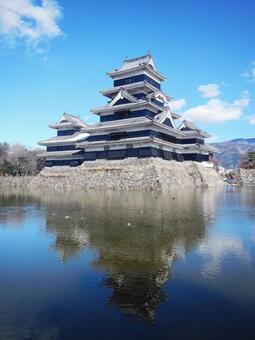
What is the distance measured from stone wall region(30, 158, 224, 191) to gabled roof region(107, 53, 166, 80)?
15.1 metres

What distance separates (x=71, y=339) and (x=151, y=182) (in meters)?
37.4

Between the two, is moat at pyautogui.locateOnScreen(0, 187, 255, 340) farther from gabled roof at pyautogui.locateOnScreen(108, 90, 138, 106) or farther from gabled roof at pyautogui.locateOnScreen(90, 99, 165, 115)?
gabled roof at pyautogui.locateOnScreen(108, 90, 138, 106)

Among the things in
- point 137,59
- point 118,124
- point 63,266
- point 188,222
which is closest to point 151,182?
point 118,124

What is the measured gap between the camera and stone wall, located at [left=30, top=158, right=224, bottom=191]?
4275cm

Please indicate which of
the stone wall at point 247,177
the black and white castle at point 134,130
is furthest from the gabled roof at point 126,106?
the stone wall at point 247,177

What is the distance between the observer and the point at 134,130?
46.7 meters

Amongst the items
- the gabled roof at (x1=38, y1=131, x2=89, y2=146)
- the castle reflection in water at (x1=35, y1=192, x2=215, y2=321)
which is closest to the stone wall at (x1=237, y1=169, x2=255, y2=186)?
the gabled roof at (x1=38, y1=131, x2=89, y2=146)

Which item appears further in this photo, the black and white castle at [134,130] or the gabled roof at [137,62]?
the gabled roof at [137,62]

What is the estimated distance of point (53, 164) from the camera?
5950 centimetres

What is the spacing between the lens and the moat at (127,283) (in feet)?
15.8

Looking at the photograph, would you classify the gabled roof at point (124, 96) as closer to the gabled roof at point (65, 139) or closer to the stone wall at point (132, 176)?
the stone wall at point (132, 176)

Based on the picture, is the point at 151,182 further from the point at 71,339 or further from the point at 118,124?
the point at 71,339

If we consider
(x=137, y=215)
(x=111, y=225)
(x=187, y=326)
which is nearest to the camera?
(x=187, y=326)

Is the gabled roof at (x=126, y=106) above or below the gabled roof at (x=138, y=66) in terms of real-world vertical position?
below
